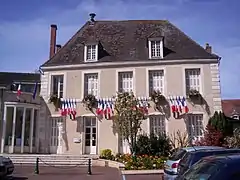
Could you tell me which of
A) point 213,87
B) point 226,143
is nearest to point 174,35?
point 213,87

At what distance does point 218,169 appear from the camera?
3.38 meters

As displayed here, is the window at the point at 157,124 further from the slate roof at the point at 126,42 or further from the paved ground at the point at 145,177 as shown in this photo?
the paved ground at the point at 145,177

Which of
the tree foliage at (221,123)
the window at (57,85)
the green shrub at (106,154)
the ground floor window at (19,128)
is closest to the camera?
the green shrub at (106,154)

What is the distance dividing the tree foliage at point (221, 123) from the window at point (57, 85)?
35.4ft

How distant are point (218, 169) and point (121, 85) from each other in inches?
747

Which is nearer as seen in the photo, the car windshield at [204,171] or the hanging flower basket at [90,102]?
the car windshield at [204,171]

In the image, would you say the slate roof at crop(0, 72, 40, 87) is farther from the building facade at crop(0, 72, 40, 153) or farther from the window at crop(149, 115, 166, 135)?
the window at crop(149, 115, 166, 135)

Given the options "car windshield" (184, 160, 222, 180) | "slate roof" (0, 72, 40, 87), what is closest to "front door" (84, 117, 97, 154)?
"slate roof" (0, 72, 40, 87)

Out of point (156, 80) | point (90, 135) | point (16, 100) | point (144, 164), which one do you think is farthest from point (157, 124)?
point (16, 100)

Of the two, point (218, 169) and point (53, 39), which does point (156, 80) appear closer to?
point (53, 39)

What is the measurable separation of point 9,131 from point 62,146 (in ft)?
12.5

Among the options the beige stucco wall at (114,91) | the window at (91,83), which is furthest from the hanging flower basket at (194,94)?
the window at (91,83)

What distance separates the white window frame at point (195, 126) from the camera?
68.4ft

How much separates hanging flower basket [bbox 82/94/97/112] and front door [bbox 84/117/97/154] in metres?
0.81
